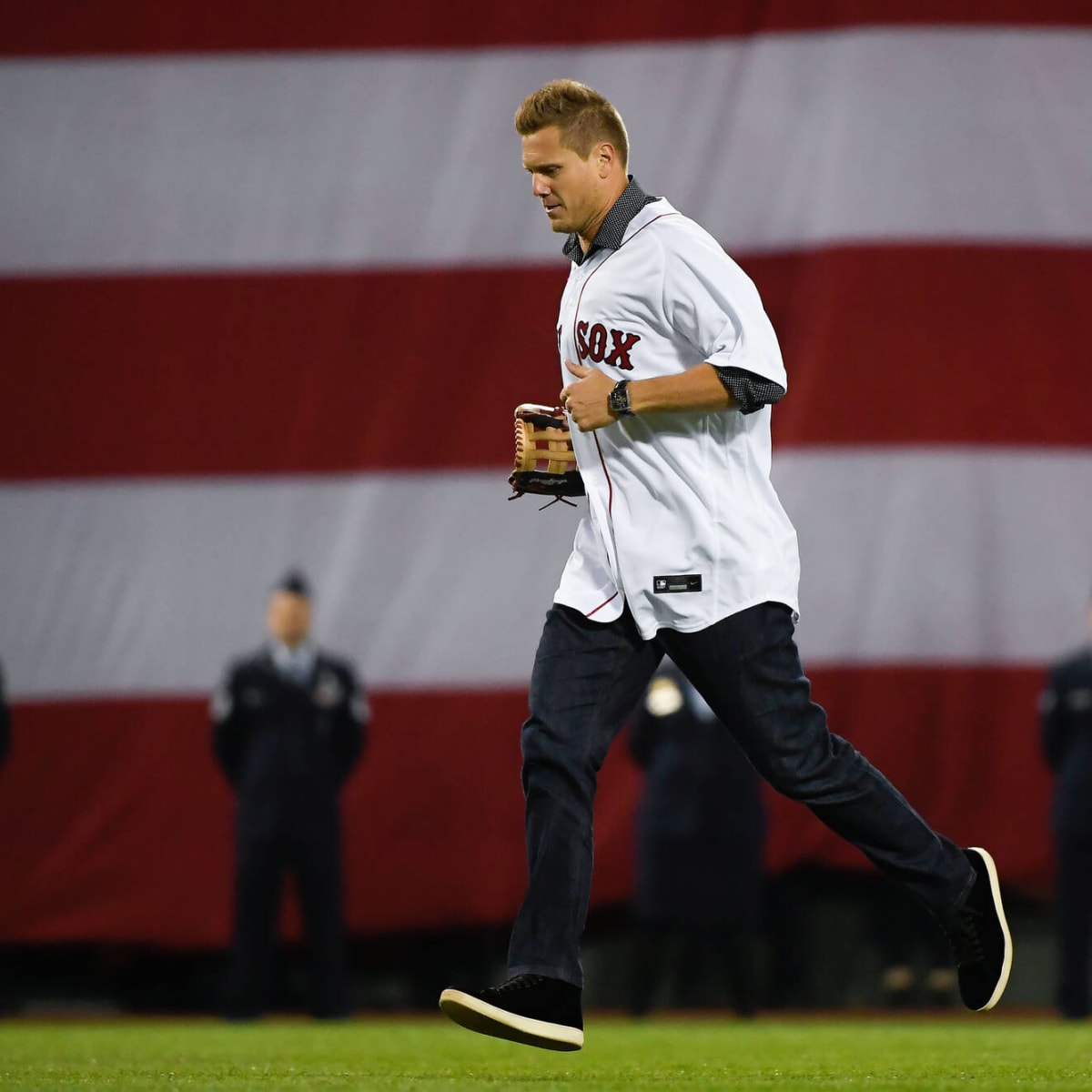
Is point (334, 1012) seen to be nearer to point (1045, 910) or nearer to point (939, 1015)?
point (939, 1015)

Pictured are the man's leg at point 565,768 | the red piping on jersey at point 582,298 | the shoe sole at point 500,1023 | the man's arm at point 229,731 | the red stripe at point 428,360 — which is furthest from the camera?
the red stripe at point 428,360

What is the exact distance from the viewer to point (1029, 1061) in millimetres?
3672

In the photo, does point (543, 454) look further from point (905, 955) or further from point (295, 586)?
point (905, 955)

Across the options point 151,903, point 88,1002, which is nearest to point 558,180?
point 151,903

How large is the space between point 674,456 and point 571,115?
578mm

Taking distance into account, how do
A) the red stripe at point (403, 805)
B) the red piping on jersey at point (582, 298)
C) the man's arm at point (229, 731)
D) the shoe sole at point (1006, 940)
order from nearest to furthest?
the red piping on jersey at point (582, 298), the shoe sole at point (1006, 940), the man's arm at point (229, 731), the red stripe at point (403, 805)

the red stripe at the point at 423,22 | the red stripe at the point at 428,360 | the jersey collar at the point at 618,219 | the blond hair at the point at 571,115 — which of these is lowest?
the jersey collar at the point at 618,219

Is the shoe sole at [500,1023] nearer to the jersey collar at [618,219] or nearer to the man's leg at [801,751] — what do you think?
the man's leg at [801,751]

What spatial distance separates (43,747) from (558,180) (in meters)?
4.62

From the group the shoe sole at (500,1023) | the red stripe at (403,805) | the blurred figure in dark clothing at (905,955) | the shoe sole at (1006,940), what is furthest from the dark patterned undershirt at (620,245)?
the blurred figure in dark clothing at (905,955)

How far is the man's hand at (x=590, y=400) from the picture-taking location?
282cm

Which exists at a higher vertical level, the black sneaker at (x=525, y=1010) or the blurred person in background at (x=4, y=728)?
the blurred person in background at (x=4, y=728)

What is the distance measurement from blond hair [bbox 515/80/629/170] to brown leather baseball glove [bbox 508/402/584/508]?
0.45m

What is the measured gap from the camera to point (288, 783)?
633 cm
